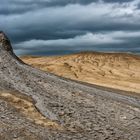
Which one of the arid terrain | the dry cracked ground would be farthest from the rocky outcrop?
the arid terrain

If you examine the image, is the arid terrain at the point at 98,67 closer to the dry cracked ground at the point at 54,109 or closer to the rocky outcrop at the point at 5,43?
the rocky outcrop at the point at 5,43

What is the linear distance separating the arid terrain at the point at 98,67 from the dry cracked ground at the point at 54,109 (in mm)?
24243

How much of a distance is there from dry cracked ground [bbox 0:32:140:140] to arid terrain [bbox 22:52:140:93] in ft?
79.5

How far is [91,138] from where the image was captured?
23.1 metres

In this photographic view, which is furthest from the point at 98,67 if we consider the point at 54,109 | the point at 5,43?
the point at 54,109

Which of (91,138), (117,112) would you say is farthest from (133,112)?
(91,138)

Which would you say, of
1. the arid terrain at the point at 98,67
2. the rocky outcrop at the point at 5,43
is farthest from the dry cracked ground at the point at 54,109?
the arid terrain at the point at 98,67

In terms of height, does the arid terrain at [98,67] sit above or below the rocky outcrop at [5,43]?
below

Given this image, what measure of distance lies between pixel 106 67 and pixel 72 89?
133ft

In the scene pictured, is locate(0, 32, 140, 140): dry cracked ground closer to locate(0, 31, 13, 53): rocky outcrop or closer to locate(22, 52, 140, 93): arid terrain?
locate(0, 31, 13, 53): rocky outcrop

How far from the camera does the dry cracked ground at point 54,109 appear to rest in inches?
898

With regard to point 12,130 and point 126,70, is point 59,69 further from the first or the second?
point 12,130

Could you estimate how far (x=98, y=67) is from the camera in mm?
68438

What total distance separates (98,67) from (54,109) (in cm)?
4332
